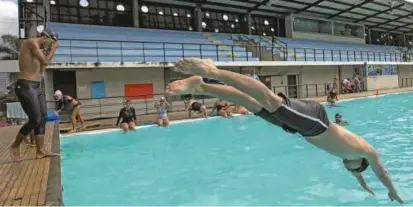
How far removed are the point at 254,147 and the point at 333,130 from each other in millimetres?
5028

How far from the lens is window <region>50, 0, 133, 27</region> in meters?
17.2

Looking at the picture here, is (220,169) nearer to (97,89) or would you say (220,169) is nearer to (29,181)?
(29,181)

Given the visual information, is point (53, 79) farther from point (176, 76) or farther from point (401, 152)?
point (401, 152)

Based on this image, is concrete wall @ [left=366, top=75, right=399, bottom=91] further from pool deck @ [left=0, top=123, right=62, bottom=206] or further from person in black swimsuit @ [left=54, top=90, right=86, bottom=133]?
pool deck @ [left=0, top=123, right=62, bottom=206]

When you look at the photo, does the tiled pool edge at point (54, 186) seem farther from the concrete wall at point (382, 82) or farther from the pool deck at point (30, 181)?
the concrete wall at point (382, 82)

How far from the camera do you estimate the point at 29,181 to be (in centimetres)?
360

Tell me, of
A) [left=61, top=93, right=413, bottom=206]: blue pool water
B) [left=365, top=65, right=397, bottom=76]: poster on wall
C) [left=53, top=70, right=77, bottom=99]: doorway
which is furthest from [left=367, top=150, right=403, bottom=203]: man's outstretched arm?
[left=365, top=65, right=397, bottom=76]: poster on wall

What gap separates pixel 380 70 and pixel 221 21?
1523 cm

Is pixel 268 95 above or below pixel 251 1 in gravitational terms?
below

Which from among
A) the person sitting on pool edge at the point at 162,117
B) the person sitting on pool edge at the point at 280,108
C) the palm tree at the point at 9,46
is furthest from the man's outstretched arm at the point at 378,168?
the palm tree at the point at 9,46

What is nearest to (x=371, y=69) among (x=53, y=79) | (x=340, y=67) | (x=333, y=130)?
(x=340, y=67)

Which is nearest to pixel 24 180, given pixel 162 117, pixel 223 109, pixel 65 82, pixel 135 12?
pixel 162 117

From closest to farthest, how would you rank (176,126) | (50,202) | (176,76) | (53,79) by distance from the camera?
(50,202) < (176,126) < (53,79) < (176,76)

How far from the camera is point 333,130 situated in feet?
9.75
